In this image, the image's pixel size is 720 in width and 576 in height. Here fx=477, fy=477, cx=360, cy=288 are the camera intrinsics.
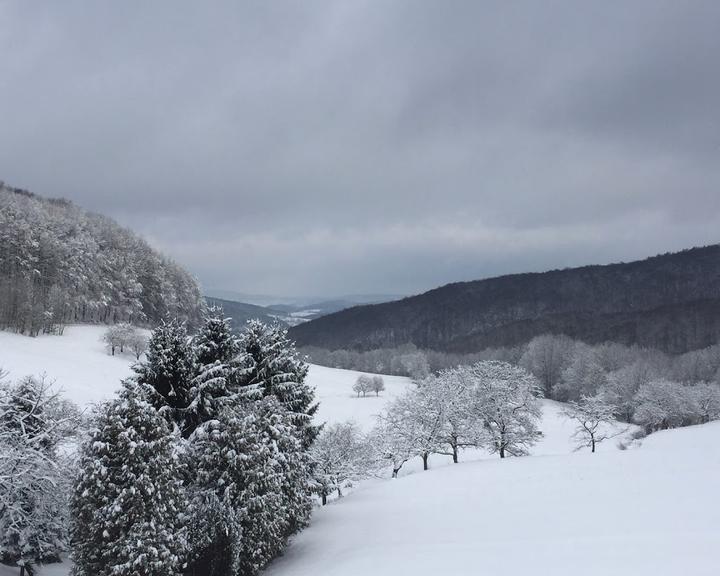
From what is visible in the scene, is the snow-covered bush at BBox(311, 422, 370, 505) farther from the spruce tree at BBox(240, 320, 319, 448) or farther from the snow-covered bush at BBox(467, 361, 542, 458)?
the snow-covered bush at BBox(467, 361, 542, 458)

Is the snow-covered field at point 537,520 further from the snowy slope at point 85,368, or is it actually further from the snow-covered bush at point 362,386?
the snow-covered bush at point 362,386

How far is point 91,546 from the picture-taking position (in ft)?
54.7

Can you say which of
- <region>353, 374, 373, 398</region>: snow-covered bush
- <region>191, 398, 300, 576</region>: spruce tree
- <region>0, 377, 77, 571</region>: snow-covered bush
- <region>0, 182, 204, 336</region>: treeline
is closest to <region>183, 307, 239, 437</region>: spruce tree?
<region>191, 398, 300, 576</region>: spruce tree

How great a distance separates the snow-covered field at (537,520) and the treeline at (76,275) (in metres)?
61.3

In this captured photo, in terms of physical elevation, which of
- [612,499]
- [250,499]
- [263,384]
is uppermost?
[263,384]

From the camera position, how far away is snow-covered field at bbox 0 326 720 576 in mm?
14508

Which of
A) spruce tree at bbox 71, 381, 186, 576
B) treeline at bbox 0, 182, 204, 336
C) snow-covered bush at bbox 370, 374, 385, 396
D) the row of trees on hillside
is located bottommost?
snow-covered bush at bbox 370, 374, 385, 396

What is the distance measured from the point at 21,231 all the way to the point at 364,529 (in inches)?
3528

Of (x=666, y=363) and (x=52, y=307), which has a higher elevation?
(x=52, y=307)

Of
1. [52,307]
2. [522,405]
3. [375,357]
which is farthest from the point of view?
[375,357]

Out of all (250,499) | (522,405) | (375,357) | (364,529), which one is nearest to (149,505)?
(250,499)

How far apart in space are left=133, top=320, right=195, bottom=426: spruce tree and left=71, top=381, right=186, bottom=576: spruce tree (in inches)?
85.1

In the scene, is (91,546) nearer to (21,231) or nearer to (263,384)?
(263,384)

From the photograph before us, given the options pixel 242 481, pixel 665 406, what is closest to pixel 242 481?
pixel 242 481
